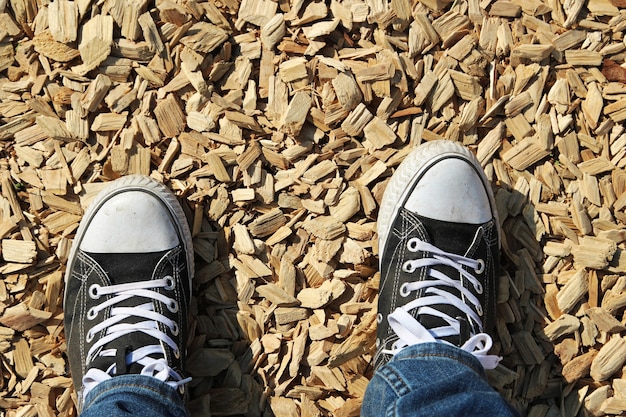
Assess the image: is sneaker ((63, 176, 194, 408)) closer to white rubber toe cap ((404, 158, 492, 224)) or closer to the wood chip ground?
the wood chip ground

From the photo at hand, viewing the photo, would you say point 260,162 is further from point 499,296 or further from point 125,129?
point 499,296

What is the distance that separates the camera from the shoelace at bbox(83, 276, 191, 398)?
1632 mm

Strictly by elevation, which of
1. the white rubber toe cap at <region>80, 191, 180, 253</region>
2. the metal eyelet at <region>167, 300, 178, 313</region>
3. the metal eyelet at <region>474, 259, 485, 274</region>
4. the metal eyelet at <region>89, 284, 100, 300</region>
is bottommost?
the metal eyelet at <region>167, 300, 178, 313</region>

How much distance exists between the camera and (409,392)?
138 centimetres

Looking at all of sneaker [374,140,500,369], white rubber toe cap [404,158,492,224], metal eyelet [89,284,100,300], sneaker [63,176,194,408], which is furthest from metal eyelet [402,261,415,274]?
metal eyelet [89,284,100,300]

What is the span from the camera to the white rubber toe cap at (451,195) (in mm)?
1680

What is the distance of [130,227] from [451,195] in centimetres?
80

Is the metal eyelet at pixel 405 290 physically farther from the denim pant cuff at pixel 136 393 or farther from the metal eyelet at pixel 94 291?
the metal eyelet at pixel 94 291

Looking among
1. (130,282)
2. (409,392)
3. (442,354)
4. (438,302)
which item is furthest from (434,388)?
(130,282)

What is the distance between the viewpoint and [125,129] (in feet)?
5.58

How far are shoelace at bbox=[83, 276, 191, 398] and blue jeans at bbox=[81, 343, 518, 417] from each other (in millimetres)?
62

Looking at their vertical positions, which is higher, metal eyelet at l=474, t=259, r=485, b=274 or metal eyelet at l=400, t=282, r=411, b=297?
metal eyelet at l=474, t=259, r=485, b=274

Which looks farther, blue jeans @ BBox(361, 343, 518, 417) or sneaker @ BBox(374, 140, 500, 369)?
sneaker @ BBox(374, 140, 500, 369)

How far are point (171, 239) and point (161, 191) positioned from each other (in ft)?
0.41
